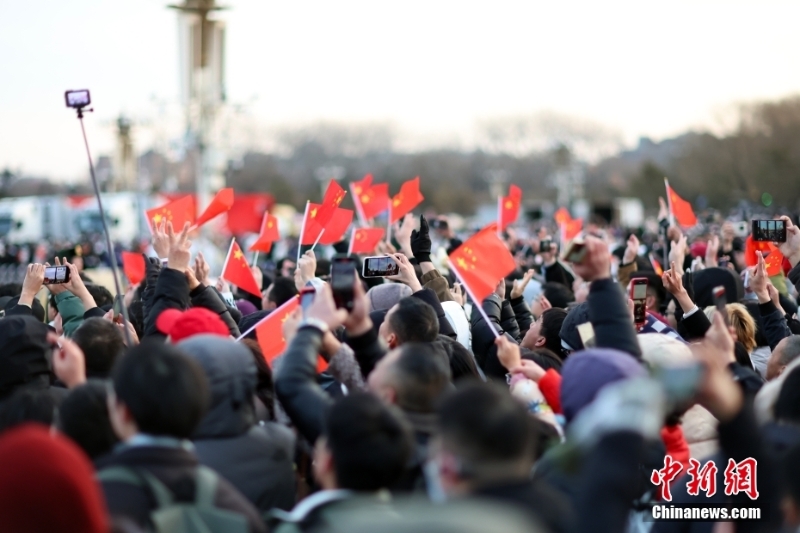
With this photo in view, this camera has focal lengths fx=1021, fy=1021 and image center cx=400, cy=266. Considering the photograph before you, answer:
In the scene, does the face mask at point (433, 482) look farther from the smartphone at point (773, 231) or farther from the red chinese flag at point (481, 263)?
the smartphone at point (773, 231)

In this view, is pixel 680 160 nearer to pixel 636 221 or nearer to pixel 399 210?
pixel 636 221

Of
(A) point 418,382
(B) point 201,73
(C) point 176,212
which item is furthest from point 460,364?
(B) point 201,73

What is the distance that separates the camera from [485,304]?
674cm

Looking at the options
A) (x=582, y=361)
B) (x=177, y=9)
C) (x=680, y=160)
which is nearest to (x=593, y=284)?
(x=582, y=361)

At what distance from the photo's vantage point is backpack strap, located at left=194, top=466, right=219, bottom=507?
9.20 ft

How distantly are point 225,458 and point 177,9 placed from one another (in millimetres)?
36111

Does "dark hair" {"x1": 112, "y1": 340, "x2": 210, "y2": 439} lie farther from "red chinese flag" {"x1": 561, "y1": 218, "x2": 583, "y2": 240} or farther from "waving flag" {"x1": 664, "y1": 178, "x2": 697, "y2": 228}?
"red chinese flag" {"x1": 561, "y1": 218, "x2": 583, "y2": 240}

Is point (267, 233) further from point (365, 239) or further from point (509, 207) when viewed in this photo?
point (509, 207)

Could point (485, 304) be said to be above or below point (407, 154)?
above

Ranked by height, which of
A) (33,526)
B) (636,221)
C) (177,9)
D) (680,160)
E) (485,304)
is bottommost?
(636,221)

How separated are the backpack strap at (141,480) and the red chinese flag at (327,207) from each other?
469 cm

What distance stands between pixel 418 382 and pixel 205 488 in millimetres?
915

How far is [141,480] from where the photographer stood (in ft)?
9.02

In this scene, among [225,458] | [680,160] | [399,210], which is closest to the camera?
[225,458]
